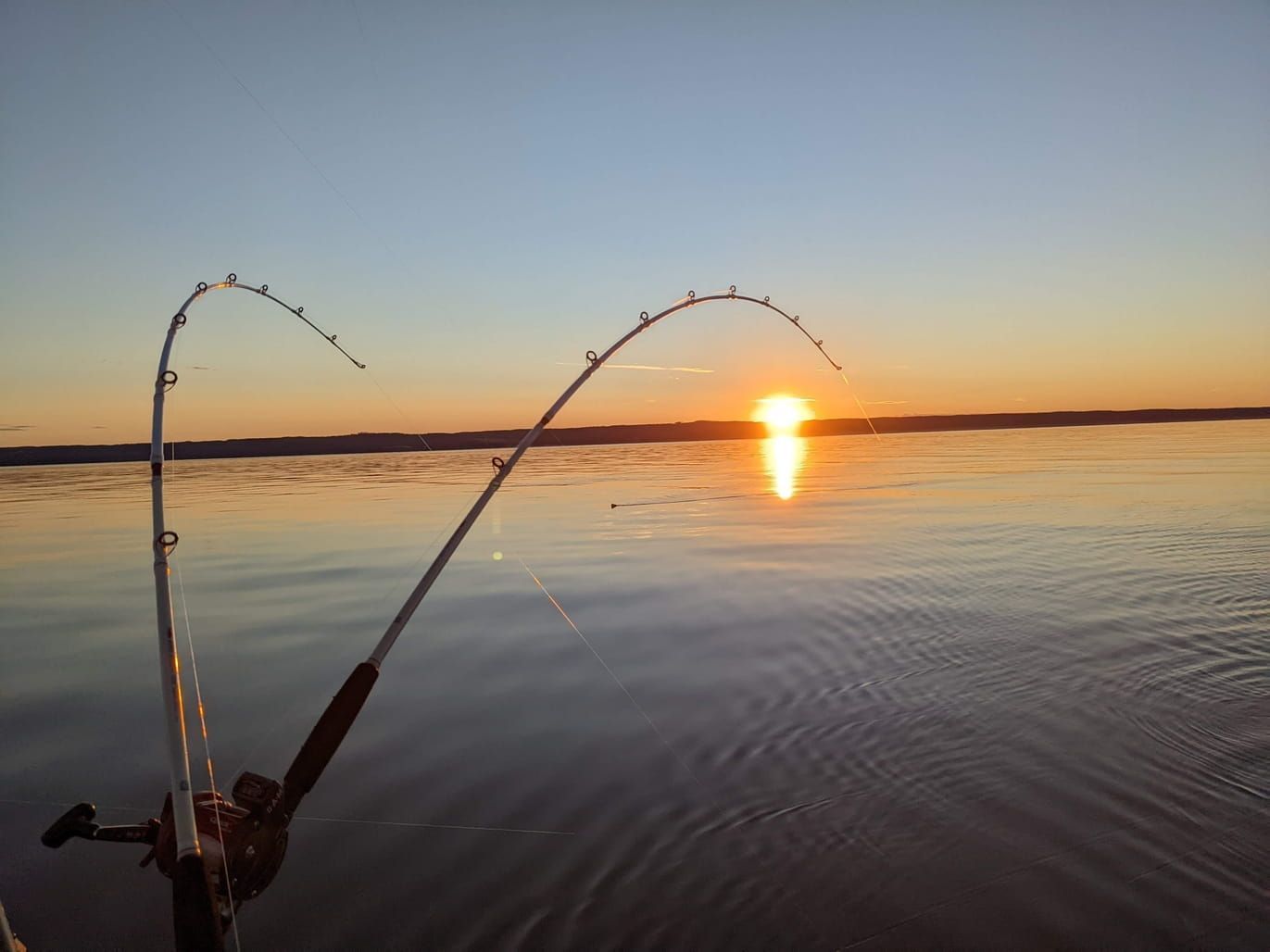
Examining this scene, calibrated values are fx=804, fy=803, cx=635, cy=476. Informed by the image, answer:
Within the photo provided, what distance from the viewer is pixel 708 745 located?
7465mm

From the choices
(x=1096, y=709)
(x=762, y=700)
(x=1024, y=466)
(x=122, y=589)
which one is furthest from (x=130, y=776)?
(x=1024, y=466)

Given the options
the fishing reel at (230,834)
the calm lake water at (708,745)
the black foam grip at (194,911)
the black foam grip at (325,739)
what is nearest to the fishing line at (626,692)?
the calm lake water at (708,745)

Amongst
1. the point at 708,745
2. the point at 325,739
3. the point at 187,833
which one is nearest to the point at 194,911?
the point at 187,833

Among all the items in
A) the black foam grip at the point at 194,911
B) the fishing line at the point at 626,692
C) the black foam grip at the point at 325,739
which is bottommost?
the fishing line at the point at 626,692

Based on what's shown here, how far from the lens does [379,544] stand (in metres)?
20.9

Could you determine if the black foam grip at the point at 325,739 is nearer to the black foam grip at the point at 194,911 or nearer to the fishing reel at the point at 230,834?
the fishing reel at the point at 230,834

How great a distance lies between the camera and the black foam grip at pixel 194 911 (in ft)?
11.7

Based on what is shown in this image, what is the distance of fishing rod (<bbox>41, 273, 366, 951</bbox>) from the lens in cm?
357

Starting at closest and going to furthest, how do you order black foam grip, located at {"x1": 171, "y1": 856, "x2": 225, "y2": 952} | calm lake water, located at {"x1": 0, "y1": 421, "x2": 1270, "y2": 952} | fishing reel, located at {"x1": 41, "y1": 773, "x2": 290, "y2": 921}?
black foam grip, located at {"x1": 171, "y1": 856, "x2": 225, "y2": 952}
fishing reel, located at {"x1": 41, "y1": 773, "x2": 290, "y2": 921}
calm lake water, located at {"x1": 0, "y1": 421, "x2": 1270, "y2": 952}

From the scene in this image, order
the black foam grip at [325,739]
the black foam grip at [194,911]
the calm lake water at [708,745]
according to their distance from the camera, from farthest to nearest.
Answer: the calm lake water at [708,745] < the black foam grip at [325,739] < the black foam grip at [194,911]

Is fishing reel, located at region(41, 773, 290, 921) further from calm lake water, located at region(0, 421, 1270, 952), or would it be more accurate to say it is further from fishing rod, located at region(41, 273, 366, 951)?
calm lake water, located at region(0, 421, 1270, 952)

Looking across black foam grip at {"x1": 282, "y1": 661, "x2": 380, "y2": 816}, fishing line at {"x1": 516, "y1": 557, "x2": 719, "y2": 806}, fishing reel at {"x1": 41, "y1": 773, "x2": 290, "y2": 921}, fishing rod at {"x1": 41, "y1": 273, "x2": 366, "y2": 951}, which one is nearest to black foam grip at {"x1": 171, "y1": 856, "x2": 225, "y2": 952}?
fishing rod at {"x1": 41, "y1": 273, "x2": 366, "y2": 951}

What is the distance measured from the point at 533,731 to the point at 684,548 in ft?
38.8

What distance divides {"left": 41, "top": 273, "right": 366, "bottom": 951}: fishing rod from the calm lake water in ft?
3.65
